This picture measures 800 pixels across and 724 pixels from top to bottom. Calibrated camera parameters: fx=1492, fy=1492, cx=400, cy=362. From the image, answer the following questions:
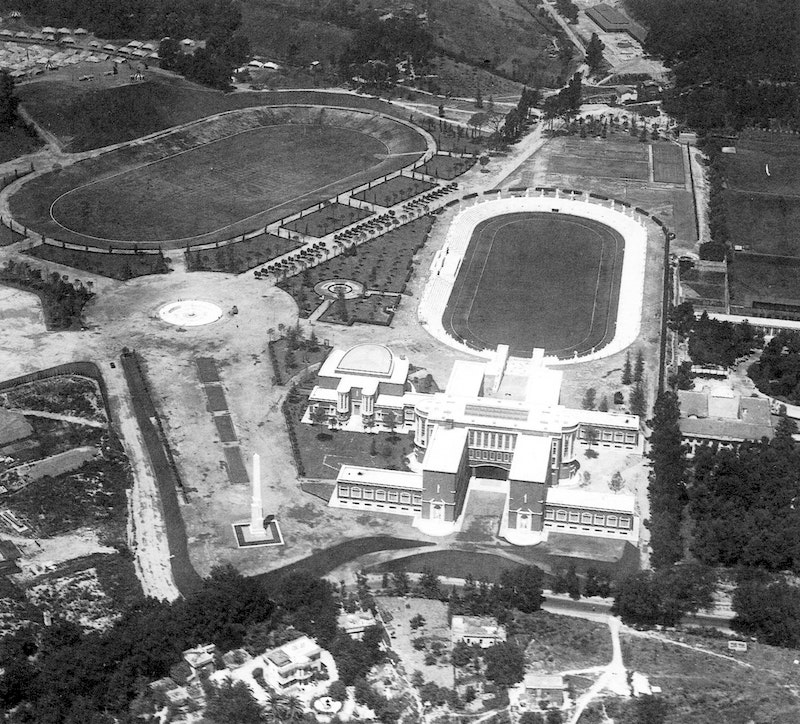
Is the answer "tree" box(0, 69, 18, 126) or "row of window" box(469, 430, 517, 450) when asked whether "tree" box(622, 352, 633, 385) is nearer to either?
"row of window" box(469, 430, 517, 450)

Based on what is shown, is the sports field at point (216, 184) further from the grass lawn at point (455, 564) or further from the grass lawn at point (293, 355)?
the grass lawn at point (455, 564)

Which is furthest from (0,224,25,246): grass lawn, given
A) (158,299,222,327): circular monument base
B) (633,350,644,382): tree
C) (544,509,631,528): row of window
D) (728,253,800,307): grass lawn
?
(544,509,631,528): row of window

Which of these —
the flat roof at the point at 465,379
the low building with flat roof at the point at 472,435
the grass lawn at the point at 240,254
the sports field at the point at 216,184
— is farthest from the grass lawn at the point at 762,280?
the sports field at the point at 216,184

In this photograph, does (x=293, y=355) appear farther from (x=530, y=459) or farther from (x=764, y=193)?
(x=764, y=193)

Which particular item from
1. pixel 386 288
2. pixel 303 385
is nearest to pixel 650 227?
pixel 386 288

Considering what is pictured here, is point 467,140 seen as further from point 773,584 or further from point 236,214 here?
point 773,584

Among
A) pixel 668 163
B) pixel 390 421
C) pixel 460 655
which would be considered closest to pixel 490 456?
pixel 390 421
